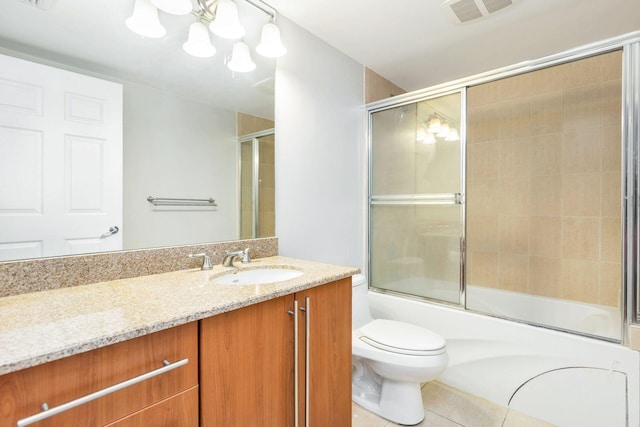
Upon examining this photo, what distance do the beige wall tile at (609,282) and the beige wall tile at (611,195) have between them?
361mm

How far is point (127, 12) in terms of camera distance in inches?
48.7

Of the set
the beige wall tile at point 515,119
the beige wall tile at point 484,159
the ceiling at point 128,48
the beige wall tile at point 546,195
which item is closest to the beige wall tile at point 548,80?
the beige wall tile at point 515,119

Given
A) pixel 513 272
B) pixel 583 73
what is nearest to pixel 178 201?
pixel 513 272

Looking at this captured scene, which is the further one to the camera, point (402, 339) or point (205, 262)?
point (402, 339)

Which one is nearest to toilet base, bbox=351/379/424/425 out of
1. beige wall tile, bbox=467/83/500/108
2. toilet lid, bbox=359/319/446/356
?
toilet lid, bbox=359/319/446/356

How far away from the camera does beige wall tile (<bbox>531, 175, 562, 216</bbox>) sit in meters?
2.39

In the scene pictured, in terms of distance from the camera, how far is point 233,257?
4.73ft

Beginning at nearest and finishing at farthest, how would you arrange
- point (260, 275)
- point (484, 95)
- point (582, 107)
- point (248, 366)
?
point (248, 366), point (260, 275), point (582, 107), point (484, 95)

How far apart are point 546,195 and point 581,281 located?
67cm

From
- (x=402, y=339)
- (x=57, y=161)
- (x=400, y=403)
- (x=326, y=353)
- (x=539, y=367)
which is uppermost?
(x=57, y=161)

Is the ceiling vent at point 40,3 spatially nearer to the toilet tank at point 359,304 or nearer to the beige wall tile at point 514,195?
the toilet tank at point 359,304

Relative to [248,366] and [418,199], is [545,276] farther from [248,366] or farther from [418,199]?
[248,366]

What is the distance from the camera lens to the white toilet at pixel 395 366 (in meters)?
1.55

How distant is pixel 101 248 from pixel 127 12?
916mm
